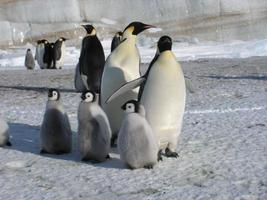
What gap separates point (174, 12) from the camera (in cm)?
3266

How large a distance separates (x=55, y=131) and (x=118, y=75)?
87 cm

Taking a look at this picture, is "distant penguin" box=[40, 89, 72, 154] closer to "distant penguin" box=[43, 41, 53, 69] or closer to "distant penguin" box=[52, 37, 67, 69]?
"distant penguin" box=[52, 37, 67, 69]

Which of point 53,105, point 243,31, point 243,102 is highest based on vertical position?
point 53,105

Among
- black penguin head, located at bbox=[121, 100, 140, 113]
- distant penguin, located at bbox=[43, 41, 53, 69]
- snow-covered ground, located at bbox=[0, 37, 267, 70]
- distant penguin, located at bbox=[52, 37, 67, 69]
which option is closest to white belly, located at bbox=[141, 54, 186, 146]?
black penguin head, located at bbox=[121, 100, 140, 113]

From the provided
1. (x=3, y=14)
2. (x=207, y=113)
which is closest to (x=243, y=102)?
(x=207, y=113)

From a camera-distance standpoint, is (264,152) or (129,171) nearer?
(129,171)

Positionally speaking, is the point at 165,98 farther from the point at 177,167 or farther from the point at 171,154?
the point at 177,167

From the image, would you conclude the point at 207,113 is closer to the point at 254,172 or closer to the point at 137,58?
the point at 137,58

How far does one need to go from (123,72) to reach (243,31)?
1067 inches

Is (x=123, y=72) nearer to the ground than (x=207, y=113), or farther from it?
farther from it

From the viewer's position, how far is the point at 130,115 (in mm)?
3939

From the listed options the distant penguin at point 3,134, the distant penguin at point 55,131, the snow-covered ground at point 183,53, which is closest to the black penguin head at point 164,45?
the distant penguin at point 55,131

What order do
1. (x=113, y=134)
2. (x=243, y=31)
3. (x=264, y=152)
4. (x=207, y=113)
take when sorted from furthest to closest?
(x=243, y=31) → (x=207, y=113) → (x=113, y=134) → (x=264, y=152)

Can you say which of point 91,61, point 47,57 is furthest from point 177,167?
point 47,57
